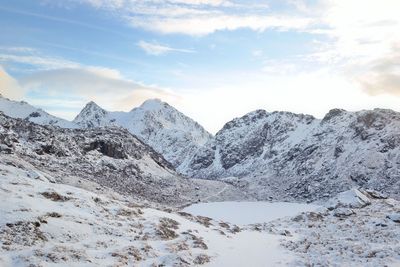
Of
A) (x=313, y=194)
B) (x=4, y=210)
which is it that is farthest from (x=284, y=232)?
(x=313, y=194)

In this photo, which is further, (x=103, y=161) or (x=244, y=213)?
(x=103, y=161)

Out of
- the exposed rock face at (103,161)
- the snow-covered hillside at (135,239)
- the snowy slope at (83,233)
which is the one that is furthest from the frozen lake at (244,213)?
the snowy slope at (83,233)

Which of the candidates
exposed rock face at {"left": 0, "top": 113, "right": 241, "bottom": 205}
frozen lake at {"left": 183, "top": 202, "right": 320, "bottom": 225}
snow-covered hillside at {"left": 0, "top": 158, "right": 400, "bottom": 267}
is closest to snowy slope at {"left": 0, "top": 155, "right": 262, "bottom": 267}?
snow-covered hillside at {"left": 0, "top": 158, "right": 400, "bottom": 267}

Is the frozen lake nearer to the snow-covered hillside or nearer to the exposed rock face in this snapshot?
the exposed rock face

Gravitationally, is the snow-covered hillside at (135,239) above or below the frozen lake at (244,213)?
above

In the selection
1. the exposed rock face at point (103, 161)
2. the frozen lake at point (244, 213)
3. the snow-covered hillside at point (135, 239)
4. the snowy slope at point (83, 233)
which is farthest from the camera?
the exposed rock face at point (103, 161)

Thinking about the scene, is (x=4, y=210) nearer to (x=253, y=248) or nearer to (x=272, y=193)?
(x=253, y=248)

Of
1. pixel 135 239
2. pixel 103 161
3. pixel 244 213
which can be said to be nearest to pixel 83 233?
pixel 135 239

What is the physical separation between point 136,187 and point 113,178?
7559mm

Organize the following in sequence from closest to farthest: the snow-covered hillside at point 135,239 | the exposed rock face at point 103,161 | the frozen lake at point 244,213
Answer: the snow-covered hillside at point 135,239, the frozen lake at point 244,213, the exposed rock face at point 103,161

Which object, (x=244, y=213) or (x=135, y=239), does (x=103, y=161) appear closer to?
(x=244, y=213)

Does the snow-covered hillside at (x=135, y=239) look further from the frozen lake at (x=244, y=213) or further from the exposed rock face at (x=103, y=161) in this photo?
the exposed rock face at (x=103, y=161)

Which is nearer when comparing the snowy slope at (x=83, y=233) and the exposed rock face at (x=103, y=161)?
the snowy slope at (x=83, y=233)

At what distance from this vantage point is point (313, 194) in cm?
16250
